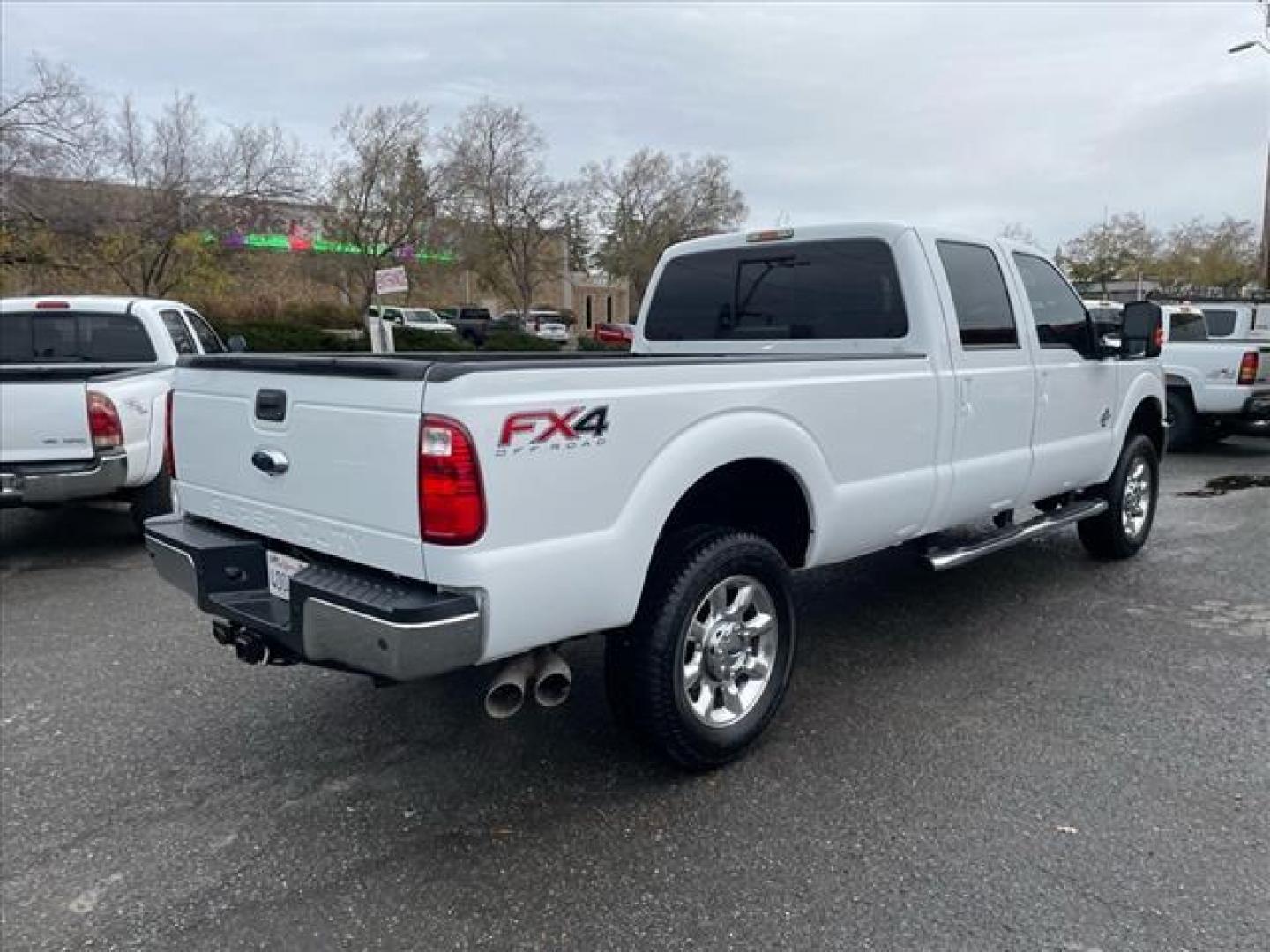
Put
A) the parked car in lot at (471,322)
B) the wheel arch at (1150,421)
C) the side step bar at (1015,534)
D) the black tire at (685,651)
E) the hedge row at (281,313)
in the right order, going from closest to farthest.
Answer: the black tire at (685,651)
the side step bar at (1015,534)
the wheel arch at (1150,421)
the hedge row at (281,313)
the parked car in lot at (471,322)

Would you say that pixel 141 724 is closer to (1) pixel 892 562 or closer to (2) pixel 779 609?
(2) pixel 779 609

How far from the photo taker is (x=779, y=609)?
138 inches

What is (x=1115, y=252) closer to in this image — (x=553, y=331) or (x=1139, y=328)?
(x=553, y=331)

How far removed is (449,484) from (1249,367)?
36.6 feet

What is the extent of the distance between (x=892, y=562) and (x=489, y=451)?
4424mm

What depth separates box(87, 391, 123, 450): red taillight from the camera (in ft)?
19.1

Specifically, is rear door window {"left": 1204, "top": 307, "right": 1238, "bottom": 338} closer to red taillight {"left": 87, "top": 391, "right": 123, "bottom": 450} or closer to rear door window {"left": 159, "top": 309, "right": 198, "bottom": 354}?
rear door window {"left": 159, "top": 309, "right": 198, "bottom": 354}

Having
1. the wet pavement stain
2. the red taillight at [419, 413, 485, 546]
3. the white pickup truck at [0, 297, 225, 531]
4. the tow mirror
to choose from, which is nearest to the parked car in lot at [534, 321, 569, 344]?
the wet pavement stain

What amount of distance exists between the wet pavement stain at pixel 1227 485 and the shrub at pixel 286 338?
2221cm

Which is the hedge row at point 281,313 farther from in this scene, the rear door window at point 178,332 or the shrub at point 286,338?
the rear door window at point 178,332

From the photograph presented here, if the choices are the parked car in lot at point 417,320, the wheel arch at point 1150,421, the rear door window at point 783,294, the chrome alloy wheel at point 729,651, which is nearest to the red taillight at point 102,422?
the rear door window at point 783,294

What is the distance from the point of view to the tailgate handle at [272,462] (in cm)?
291

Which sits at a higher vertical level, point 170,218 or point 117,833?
A: point 170,218

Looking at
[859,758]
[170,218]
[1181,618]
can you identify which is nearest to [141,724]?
[859,758]
